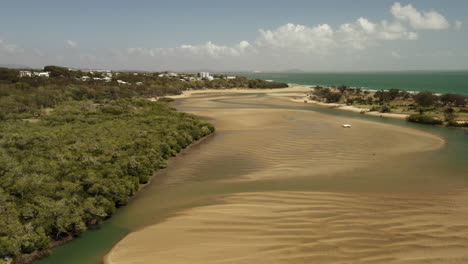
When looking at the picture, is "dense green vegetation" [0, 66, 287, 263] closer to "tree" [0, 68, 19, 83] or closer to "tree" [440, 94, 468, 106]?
"tree" [0, 68, 19, 83]

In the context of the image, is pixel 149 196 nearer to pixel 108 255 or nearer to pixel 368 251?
pixel 108 255

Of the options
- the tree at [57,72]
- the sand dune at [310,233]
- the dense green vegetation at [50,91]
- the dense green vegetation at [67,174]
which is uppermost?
the tree at [57,72]

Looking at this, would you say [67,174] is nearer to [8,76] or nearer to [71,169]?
[71,169]

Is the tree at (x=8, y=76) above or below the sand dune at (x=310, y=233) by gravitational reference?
above

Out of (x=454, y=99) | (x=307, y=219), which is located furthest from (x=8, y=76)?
(x=454, y=99)

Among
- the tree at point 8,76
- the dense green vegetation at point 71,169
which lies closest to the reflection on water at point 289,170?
the dense green vegetation at point 71,169

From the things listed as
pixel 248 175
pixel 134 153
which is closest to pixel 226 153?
pixel 248 175

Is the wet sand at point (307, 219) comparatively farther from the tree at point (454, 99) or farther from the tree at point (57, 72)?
the tree at point (57, 72)
